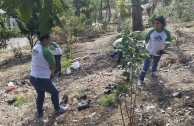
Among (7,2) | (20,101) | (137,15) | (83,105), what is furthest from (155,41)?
(137,15)

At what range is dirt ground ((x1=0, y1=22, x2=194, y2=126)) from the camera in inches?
191

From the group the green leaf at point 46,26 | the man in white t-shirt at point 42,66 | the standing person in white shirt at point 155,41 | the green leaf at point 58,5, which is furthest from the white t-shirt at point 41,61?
the green leaf at point 46,26

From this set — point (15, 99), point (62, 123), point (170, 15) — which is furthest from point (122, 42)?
point (170, 15)

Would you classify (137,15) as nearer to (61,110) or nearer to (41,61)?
(61,110)

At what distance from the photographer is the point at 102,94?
6.03 m

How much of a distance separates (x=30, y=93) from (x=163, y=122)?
358 centimetres

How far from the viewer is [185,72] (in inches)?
256

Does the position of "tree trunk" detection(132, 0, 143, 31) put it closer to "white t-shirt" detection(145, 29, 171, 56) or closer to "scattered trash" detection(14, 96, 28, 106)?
"white t-shirt" detection(145, 29, 171, 56)

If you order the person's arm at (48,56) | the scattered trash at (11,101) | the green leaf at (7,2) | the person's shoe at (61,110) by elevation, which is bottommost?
the scattered trash at (11,101)

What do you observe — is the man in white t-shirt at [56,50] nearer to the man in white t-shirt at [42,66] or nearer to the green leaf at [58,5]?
the man in white t-shirt at [42,66]

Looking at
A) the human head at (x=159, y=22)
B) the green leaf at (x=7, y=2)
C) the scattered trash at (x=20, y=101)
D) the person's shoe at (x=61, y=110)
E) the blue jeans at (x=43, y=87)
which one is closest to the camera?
the green leaf at (x=7, y=2)

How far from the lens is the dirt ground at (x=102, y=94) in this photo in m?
4.86

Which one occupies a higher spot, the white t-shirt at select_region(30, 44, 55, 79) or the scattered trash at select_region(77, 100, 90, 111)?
the white t-shirt at select_region(30, 44, 55, 79)

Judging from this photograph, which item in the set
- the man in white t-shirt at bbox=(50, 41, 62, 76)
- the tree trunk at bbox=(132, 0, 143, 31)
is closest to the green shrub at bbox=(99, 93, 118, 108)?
the man in white t-shirt at bbox=(50, 41, 62, 76)
